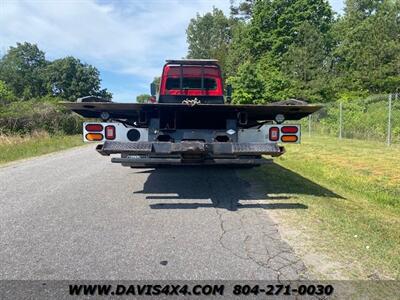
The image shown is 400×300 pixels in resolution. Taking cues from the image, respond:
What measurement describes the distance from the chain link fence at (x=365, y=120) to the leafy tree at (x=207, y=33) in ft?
153

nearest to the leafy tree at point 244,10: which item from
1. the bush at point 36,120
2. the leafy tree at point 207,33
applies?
→ the leafy tree at point 207,33

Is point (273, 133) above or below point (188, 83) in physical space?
below

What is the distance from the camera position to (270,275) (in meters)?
3.18

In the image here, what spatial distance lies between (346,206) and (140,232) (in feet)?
10.0

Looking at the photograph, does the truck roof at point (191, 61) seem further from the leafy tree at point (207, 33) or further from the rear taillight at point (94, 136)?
the leafy tree at point (207, 33)

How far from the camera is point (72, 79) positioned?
6681 centimetres

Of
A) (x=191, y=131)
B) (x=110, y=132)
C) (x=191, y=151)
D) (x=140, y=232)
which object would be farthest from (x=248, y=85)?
(x=140, y=232)

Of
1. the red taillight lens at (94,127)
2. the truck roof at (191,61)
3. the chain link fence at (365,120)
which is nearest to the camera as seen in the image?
the red taillight lens at (94,127)

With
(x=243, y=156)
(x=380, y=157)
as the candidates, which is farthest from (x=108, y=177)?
(x=380, y=157)

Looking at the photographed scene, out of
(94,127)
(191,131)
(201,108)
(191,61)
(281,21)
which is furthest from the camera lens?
(281,21)

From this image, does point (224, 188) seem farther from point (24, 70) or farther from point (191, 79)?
point (24, 70)

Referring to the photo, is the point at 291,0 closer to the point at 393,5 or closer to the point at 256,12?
the point at 256,12

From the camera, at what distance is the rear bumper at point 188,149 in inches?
210

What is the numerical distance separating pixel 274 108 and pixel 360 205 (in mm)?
1939
